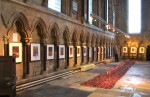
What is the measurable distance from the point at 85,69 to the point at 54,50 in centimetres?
422

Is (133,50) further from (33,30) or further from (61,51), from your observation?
(33,30)

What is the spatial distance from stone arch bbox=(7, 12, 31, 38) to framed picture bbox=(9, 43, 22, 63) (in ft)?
1.95

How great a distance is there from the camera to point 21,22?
9344 millimetres

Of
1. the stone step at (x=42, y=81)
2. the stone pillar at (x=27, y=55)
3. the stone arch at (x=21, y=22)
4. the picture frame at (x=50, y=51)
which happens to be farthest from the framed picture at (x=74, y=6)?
the stone pillar at (x=27, y=55)

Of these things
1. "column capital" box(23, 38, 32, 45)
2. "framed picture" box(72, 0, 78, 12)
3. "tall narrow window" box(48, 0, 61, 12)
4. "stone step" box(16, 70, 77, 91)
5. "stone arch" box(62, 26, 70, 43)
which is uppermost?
"framed picture" box(72, 0, 78, 12)

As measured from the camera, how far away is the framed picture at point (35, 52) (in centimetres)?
1022

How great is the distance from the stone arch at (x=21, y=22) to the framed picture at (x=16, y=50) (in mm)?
593

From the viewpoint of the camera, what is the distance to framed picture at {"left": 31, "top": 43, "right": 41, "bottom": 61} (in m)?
10.2

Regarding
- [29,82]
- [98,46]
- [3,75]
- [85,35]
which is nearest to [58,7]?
[85,35]

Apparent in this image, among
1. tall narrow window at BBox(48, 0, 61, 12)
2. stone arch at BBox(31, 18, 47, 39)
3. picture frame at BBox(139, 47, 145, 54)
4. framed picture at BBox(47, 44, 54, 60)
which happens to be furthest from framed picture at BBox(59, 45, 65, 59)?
picture frame at BBox(139, 47, 145, 54)

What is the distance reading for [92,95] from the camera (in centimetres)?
767

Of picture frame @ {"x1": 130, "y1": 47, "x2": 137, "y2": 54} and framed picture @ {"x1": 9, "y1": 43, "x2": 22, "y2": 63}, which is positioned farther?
picture frame @ {"x1": 130, "y1": 47, "x2": 137, "y2": 54}

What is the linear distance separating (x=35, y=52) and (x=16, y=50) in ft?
4.94

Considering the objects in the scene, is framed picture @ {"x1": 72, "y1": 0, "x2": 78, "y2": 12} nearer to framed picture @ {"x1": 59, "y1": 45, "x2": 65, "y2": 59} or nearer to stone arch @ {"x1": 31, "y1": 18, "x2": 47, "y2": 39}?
framed picture @ {"x1": 59, "y1": 45, "x2": 65, "y2": 59}
